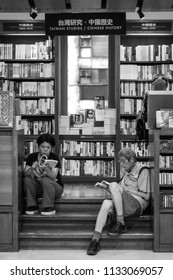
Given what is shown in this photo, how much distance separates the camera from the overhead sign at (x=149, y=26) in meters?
7.93

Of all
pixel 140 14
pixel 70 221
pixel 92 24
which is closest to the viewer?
pixel 70 221

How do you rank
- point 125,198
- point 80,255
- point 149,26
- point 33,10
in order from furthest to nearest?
point 149,26 < point 33,10 < point 125,198 < point 80,255

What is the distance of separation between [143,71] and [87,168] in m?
1.82

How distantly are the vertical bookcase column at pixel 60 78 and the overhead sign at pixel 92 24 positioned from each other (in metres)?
0.60

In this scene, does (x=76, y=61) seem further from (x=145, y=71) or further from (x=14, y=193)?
(x=14, y=193)

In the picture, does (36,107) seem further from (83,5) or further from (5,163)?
(5,163)

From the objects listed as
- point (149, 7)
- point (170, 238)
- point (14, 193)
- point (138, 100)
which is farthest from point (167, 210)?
point (149, 7)

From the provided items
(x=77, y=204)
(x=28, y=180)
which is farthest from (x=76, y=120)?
(x=28, y=180)

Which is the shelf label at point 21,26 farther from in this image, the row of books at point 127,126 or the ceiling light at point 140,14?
the row of books at point 127,126

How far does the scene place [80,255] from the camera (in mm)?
5016

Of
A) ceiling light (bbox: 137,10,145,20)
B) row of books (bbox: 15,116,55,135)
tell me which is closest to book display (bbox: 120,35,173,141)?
ceiling light (bbox: 137,10,145,20)

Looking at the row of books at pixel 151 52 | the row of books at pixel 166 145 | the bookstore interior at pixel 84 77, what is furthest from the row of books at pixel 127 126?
the row of books at pixel 166 145

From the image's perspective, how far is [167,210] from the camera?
5215 mm

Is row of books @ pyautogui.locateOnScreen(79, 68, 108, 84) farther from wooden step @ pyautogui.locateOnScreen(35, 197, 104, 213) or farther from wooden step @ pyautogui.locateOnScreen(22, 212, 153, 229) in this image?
wooden step @ pyautogui.locateOnScreen(22, 212, 153, 229)
